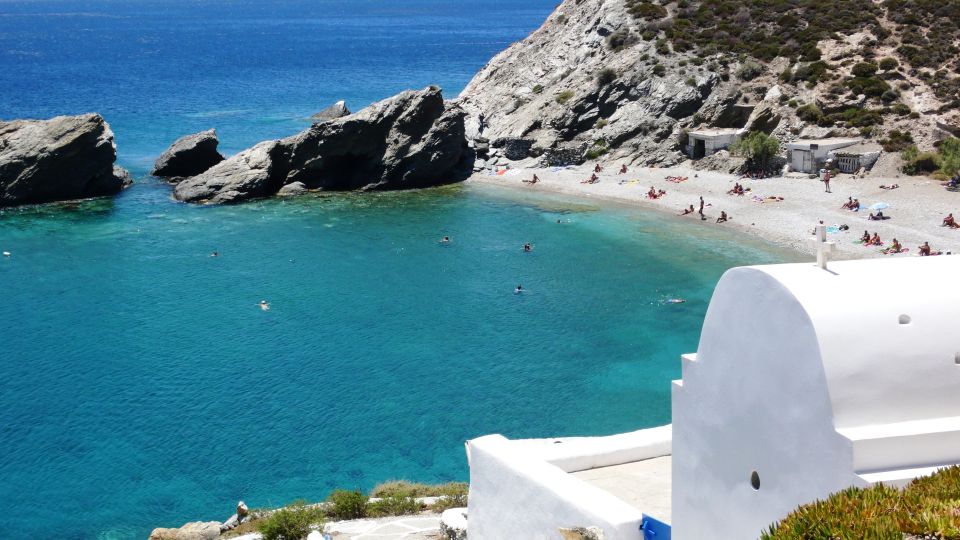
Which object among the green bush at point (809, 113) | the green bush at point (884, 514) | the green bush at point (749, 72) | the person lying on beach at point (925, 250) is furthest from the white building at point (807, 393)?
the green bush at point (749, 72)

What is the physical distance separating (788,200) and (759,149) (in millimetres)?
6310

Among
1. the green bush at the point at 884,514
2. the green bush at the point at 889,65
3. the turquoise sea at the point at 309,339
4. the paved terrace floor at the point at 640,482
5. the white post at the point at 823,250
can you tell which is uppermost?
the white post at the point at 823,250

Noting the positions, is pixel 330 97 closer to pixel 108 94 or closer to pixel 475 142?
pixel 108 94

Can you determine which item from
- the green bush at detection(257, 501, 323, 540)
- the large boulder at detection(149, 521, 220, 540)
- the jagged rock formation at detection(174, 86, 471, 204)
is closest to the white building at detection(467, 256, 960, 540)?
the green bush at detection(257, 501, 323, 540)

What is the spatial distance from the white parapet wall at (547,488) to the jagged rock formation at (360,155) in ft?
177

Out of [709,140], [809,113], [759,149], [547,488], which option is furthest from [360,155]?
[547,488]

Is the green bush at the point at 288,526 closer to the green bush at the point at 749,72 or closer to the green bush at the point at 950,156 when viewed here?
the green bush at the point at 950,156

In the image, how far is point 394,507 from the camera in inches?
968

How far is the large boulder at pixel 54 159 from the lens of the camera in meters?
67.6

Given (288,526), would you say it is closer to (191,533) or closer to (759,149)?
(191,533)

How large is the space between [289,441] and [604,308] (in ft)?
58.3

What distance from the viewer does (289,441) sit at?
Result: 111 ft

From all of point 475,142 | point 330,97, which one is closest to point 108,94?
point 330,97

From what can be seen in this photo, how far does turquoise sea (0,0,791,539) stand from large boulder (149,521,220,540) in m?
2.96
